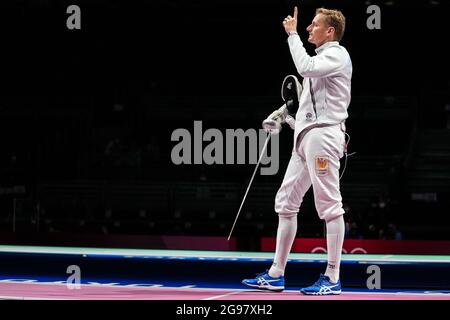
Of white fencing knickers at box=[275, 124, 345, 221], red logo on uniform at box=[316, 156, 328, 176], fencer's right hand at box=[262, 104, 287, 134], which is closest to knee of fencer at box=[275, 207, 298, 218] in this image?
white fencing knickers at box=[275, 124, 345, 221]

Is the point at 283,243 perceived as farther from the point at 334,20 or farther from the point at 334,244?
the point at 334,20

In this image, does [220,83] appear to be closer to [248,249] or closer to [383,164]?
[383,164]

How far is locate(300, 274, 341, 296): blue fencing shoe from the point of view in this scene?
3.57 metres

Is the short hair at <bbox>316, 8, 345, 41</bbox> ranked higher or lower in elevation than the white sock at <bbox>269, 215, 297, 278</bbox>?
higher

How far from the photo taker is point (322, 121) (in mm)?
3656

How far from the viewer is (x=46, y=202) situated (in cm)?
1019

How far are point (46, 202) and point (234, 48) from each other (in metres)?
3.64

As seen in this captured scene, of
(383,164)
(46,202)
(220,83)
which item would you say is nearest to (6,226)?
(46,202)

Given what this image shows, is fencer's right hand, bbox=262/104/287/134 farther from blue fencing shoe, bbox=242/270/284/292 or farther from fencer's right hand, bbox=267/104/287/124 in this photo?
blue fencing shoe, bbox=242/270/284/292

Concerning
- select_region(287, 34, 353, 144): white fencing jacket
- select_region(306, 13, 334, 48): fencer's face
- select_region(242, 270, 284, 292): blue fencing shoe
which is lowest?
select_region(242, 270, 284, 292): blue fencing shoe

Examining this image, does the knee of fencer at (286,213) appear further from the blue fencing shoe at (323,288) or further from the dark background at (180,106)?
the dark background at (180,106)

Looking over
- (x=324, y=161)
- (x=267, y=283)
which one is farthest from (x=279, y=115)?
(x=267, y=283)

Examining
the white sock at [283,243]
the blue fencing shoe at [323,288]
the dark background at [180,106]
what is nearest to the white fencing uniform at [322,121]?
the white sock at [283,243]
